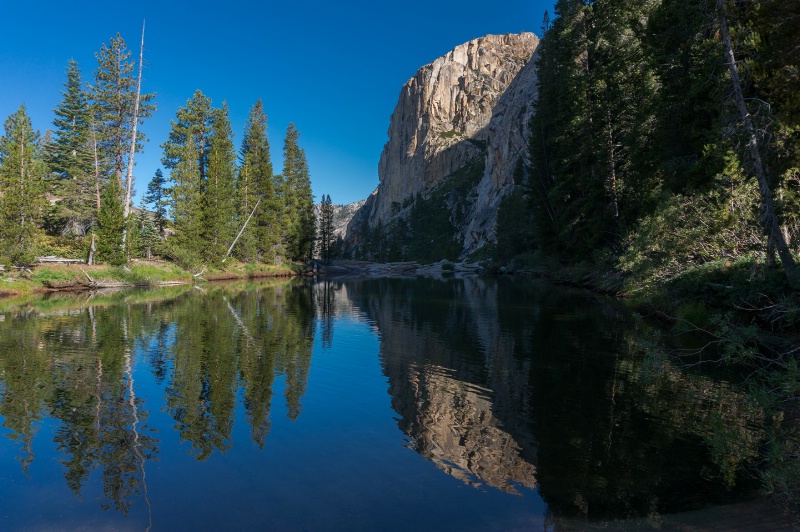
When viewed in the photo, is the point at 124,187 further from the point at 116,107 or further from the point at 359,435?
the point at 359,435

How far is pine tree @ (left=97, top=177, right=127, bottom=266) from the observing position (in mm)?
36594

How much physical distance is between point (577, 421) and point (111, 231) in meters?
40.2

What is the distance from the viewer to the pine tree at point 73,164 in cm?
4291

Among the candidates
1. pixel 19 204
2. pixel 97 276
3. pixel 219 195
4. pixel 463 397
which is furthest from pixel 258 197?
pixel 463 397

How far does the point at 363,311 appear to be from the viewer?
80.8ft

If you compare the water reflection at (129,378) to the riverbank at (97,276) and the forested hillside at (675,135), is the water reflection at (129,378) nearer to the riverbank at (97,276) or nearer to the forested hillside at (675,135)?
the riverbank at (97,276)

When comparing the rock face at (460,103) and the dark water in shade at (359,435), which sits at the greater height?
the rock face at (460,103)

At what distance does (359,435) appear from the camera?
7.71 m

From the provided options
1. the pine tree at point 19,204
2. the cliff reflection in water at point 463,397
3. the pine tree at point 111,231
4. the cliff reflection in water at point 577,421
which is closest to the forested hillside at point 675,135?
the cliff reflection in water at point 577,421

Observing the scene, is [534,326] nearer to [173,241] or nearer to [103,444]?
[103,444]

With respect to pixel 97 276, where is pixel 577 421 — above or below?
below

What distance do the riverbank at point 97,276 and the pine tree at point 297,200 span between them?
17263mm

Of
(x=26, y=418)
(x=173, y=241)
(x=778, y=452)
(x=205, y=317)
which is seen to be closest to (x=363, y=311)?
(x=205, y=317)

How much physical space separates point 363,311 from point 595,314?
39.2 feet
